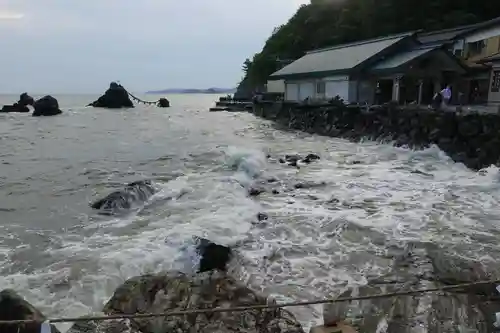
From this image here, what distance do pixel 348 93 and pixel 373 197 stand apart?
1737 cm

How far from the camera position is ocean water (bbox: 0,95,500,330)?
7117 millimetres

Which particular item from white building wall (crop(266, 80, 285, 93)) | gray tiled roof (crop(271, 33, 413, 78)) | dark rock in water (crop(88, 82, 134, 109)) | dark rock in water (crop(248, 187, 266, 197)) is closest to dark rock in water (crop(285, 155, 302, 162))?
dark rock in water (crop(248, 187, 266, 197))

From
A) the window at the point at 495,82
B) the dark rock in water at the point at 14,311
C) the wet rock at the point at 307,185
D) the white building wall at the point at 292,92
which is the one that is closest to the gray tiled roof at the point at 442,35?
the window at the point at 495,82

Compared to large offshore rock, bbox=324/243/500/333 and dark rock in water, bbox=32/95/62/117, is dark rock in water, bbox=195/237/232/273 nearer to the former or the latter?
large offshore rock, bbox=324/243/500/333

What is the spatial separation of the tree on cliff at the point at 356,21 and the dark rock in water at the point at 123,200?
33852 mm

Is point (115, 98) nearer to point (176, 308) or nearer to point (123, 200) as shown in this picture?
point (123, 200)

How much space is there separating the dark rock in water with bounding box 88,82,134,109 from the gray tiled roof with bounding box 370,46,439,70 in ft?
166

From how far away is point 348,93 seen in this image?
28.1 m

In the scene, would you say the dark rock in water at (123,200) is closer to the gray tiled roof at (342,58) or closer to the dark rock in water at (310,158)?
the dark rock in water at (310,158)

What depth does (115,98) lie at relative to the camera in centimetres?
6844

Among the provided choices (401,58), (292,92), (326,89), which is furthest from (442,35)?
(292,92)

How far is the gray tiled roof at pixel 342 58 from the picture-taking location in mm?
28219

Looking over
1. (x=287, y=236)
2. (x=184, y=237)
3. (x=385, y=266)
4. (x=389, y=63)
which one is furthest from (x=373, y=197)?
(x=389, y=63)

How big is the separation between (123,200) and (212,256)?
4.98 meters
